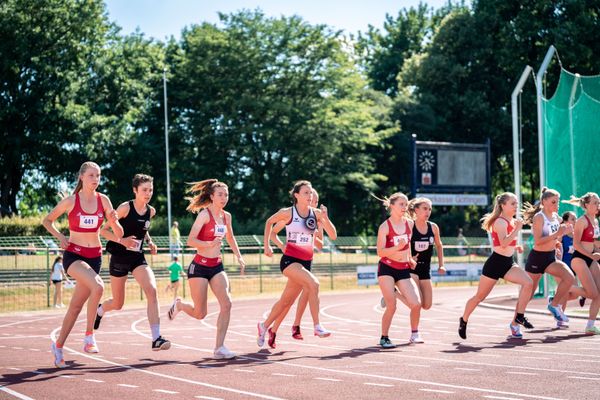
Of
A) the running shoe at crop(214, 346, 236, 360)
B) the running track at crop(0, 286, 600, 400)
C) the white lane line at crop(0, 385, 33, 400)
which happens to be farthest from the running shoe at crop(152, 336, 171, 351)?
the white lane line at crop(0, 385, 33, 400)

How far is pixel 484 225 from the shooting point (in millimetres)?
14562

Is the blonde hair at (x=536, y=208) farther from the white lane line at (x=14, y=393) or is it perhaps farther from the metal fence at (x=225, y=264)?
the metal fence at (x=225, y=264)

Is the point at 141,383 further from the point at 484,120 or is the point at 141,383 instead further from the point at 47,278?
the point at 484,120

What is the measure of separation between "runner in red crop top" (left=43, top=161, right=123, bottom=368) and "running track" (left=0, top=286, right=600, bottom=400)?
2.18 feet

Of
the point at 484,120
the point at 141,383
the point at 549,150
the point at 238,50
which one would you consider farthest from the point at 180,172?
the point at 141,383

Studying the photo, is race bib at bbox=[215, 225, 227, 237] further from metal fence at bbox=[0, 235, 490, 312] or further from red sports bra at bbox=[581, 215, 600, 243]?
metal fence at bbox=[0, 235, 490, 312]

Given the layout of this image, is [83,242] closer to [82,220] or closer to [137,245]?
[82,220]

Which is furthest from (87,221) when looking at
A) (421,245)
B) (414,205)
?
(421,245)

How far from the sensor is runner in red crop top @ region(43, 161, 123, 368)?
1120 centimetres

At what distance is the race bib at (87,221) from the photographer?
11281 millimetres

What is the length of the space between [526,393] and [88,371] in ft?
15.7

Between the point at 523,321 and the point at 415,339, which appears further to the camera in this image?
the point at 523,321

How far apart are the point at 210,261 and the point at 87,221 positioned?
1603 mm

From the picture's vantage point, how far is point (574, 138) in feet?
77.3
